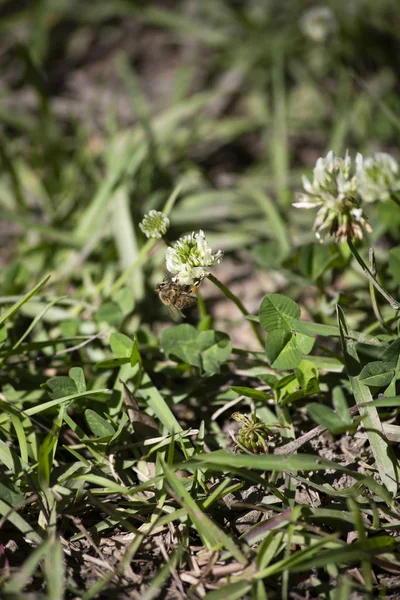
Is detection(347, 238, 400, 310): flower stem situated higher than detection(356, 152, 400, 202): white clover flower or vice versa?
detection(356, 152, 400, 202): white clover flower

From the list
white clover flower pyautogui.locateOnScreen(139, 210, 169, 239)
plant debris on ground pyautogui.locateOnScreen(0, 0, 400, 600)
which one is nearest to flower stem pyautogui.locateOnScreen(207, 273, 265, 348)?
plant debris on ground pyautogui.locateOnScreen(0, 0, 400, 600)

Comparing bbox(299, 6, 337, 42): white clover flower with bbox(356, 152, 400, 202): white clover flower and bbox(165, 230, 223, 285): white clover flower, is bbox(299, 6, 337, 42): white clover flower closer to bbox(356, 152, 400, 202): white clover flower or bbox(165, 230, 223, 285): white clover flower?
bbox(356, 152, 400, 202): white clover flower

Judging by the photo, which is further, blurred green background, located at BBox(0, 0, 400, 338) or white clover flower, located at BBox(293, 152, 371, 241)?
blurred green background, located at BBox(0, 0, 400, 338)

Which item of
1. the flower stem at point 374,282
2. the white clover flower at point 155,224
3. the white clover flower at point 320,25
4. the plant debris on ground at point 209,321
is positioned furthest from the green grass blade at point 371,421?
the white clover flower at point 320,25

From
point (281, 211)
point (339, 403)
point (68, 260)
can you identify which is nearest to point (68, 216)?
point (68, 260)

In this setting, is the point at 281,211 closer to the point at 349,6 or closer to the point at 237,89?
the point at 237,89

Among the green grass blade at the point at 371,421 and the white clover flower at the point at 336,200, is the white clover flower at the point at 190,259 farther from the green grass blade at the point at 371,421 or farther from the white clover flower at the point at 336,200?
the green grass blade at the point at 371,421
